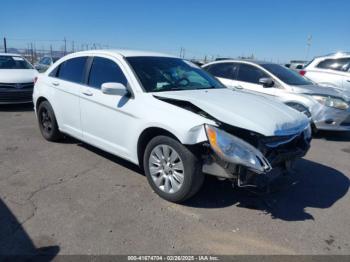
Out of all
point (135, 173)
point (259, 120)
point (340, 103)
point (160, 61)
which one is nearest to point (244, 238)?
point (259, 120)

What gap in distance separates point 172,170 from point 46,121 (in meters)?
3.22

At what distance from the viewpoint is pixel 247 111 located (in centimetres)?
340

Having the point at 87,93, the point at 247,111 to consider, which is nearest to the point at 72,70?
the point at 87,93

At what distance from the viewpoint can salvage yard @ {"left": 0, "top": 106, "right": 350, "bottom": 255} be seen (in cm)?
276

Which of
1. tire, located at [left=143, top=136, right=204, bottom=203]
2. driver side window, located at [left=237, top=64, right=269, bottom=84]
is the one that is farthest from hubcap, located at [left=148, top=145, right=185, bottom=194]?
driver side window, located at [left=237, top=64, right=269, bottom=84]

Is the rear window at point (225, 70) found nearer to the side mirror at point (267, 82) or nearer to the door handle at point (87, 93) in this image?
the side mirror at point (267, 82)

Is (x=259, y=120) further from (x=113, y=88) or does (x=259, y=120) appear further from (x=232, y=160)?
(x=113, y=88)

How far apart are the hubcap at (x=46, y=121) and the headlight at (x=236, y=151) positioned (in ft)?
11.6

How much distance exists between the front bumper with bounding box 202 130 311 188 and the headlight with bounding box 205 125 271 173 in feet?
0.22

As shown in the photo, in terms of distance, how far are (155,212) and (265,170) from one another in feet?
4.09

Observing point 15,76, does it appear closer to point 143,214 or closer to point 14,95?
point 14,95

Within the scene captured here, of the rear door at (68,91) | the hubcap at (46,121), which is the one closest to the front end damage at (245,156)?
the rear door at (68,91)

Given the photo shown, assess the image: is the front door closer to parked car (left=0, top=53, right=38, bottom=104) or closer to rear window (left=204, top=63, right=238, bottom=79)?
rear window (left=204, top=63, right=238, bottom=79)

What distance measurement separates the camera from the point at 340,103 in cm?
653
